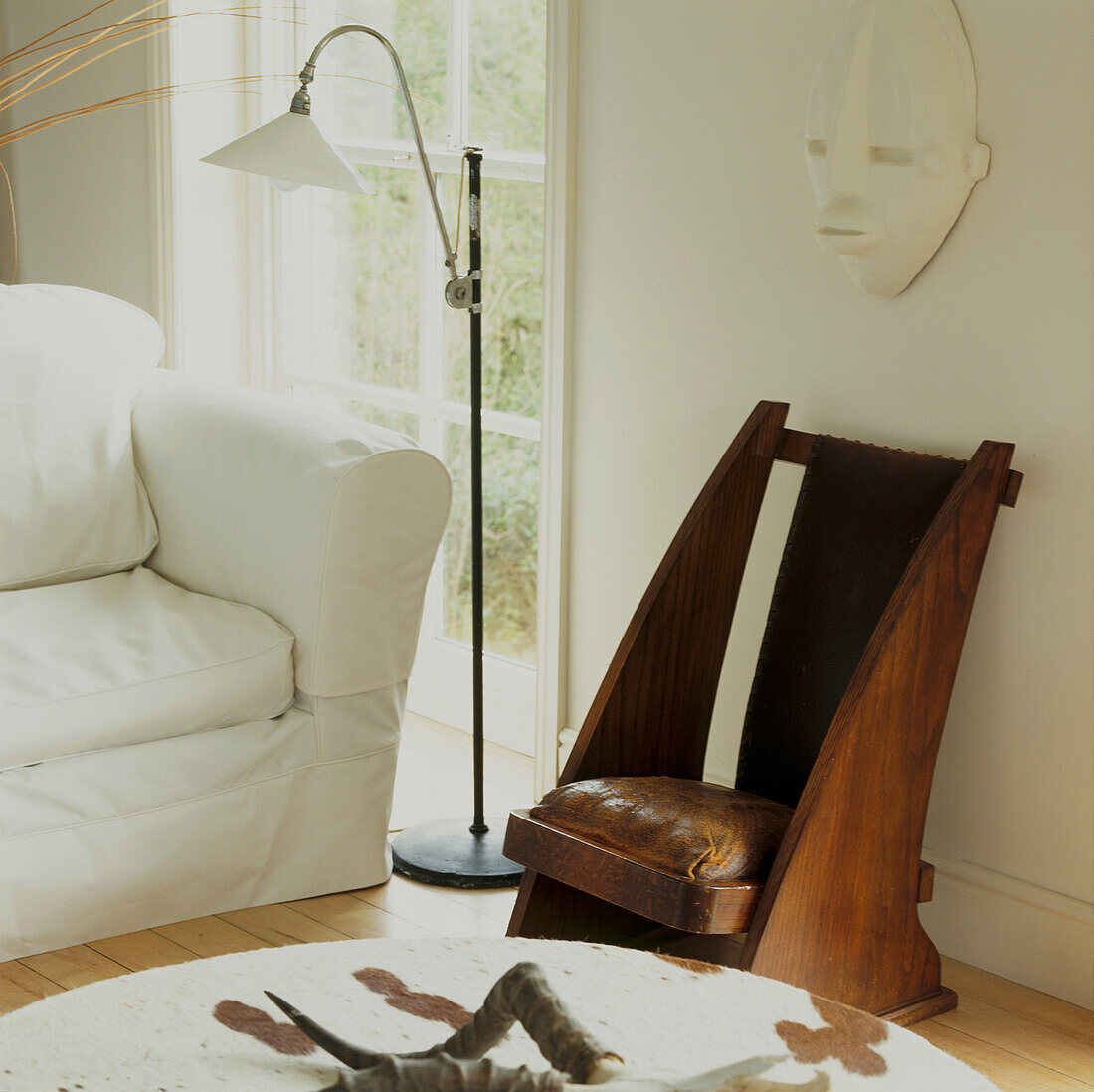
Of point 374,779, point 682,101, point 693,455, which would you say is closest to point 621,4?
point 682,101

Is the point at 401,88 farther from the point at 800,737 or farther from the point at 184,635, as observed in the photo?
the point at 800,737

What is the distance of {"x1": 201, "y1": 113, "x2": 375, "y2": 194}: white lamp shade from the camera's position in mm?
2027

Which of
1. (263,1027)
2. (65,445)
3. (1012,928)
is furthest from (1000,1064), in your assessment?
(65,445)

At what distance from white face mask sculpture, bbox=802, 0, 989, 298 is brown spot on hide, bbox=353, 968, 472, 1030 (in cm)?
120

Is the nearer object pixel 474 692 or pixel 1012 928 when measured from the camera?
pixel 1012 928

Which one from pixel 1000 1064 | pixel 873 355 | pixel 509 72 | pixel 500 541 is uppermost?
pixel 509 72

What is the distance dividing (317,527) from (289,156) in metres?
0.53

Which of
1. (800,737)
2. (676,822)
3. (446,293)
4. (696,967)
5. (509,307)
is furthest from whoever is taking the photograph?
(509,307)

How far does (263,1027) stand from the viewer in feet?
3.59

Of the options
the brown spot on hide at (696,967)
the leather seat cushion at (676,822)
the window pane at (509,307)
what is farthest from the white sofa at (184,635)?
the brown spot on hide at (696,967)

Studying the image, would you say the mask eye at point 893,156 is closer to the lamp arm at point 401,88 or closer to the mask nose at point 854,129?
the mask nose at point 854,129

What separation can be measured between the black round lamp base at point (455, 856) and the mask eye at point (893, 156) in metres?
1.14

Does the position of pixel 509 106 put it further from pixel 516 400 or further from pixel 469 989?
pixel 469 989

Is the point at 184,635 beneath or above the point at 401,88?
beneath
